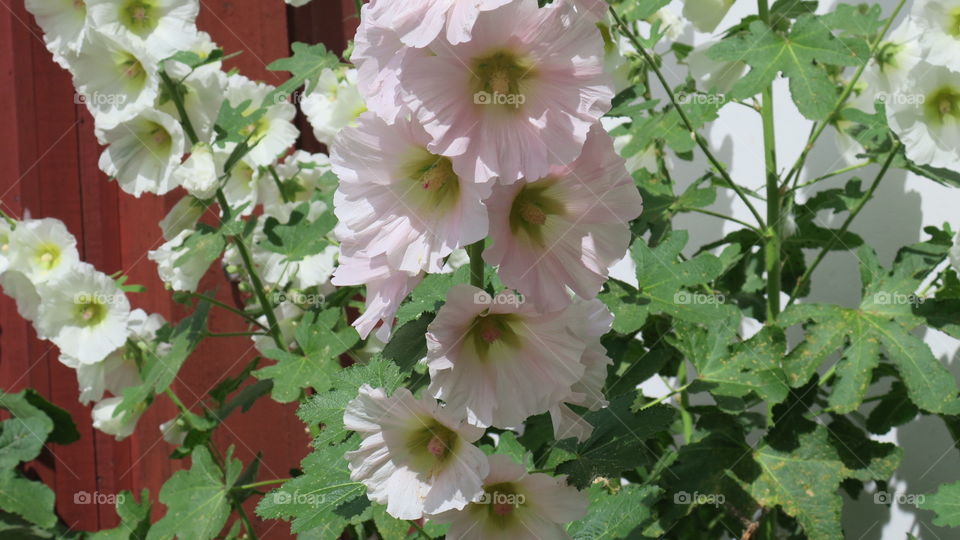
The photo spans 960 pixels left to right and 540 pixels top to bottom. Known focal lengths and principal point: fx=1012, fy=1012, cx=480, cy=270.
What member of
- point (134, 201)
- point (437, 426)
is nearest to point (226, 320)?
point (134, 201)

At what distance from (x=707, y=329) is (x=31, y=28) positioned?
2001 mm

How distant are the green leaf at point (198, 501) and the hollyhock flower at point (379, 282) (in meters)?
0.84

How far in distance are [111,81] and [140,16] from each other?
115mm

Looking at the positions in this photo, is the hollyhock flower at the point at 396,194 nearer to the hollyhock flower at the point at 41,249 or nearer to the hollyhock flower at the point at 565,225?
the hollyhock flower at the point at 565,225

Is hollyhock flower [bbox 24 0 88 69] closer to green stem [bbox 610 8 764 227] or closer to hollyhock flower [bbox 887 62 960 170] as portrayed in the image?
green stem [bbox 610 8 764 227]

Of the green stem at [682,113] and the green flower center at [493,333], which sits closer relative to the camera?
the green flower center at [493,333]

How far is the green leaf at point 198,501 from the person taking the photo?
Result: 164 centimetres

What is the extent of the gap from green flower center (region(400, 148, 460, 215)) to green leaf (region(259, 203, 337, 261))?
77cm

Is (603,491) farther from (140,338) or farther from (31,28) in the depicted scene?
(31,28)

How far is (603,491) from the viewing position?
1.32 meters

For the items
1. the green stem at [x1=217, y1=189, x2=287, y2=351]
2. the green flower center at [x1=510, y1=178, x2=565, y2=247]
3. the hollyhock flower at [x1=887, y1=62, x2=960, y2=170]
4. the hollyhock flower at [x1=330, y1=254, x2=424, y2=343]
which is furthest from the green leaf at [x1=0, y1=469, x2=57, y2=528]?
the hollyhock flower at [x1=887, y1=62, x2=960, y2=170]

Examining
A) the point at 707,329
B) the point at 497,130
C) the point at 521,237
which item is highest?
the point at 497,130

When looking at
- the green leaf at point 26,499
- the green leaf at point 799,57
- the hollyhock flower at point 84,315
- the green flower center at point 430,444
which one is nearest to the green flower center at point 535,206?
the green flower center at point 430,444

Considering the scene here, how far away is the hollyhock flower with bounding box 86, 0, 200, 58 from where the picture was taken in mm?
1599
